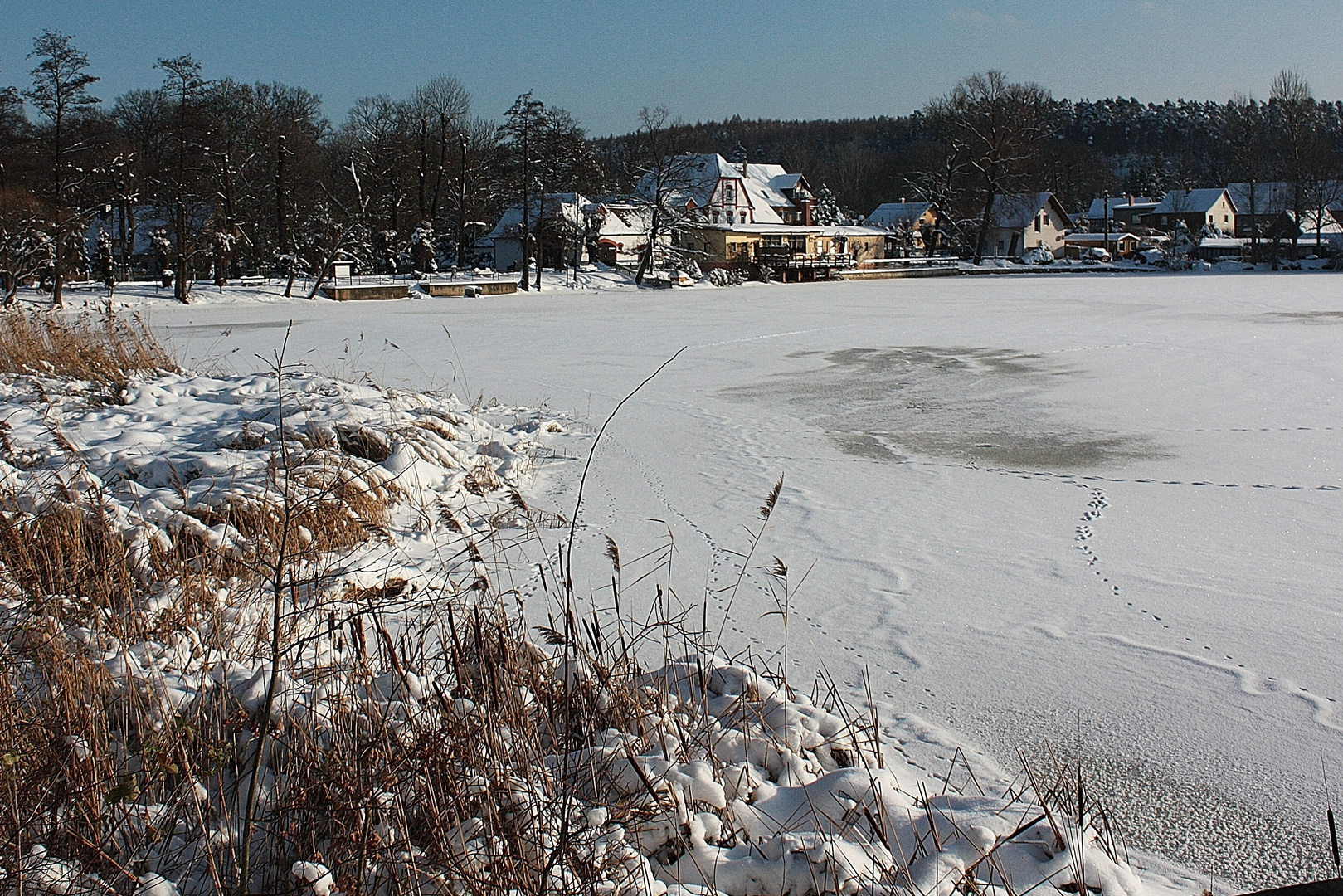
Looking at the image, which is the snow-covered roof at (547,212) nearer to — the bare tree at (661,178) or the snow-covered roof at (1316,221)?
the bare tree at (661,178)

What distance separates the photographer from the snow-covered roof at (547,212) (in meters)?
57.1

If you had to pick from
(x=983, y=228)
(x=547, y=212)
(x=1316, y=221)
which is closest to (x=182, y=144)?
(x=547, y=212)

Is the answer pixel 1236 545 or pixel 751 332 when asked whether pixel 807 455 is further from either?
pixel 751 332

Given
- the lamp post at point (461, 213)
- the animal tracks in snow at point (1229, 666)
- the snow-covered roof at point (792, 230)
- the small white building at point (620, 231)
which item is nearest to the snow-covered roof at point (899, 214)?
the snow-covered roof at point (792, 230)

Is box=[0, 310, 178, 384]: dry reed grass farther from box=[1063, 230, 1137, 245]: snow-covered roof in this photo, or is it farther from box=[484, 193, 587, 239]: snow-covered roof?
box=[1063, 230, 1137, 245]: snow-covered roof

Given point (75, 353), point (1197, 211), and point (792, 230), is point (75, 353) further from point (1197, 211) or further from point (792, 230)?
point (1197, 211)

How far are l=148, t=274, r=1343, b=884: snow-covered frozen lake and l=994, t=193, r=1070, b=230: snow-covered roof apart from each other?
63.0 metres

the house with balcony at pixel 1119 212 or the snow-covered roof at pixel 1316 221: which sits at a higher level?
the house with balcony at pixel 1119 212

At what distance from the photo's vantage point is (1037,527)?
709cm

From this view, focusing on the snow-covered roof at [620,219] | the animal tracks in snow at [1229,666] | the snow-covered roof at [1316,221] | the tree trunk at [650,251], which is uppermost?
the snow-covered roof at [1316,221]

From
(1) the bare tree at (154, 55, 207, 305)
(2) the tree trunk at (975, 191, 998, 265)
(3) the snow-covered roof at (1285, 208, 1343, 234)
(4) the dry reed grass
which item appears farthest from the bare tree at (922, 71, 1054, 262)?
(4) the dry reed grass

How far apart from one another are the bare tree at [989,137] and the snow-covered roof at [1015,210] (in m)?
0.78

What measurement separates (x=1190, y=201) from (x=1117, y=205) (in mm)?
14058

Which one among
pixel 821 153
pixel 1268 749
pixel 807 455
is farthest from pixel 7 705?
pixel 821 153
